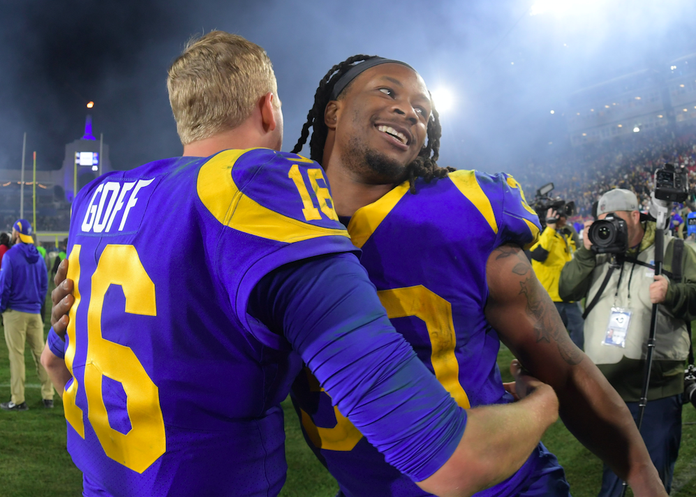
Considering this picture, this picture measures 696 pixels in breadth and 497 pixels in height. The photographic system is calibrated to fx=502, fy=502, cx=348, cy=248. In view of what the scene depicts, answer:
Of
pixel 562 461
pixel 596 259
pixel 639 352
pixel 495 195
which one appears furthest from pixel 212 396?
pixel 562 461

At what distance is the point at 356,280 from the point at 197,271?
0.31 metres

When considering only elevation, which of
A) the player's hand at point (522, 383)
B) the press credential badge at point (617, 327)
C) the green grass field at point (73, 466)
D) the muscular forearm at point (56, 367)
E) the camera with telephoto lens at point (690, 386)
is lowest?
the green grass field at point (73, 466)

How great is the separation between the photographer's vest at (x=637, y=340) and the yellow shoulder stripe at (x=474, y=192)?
237 cm

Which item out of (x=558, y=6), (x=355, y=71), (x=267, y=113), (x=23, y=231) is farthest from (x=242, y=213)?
(x=558, y=6)

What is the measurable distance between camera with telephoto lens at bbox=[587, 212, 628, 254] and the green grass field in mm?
1719

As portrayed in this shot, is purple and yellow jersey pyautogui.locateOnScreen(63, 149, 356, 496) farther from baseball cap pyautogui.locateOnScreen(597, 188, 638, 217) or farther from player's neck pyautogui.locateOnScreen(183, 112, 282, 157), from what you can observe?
baseball cap pyautogui.locateOnScreen(597, 188, 638, 217)

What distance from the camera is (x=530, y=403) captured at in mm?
1098

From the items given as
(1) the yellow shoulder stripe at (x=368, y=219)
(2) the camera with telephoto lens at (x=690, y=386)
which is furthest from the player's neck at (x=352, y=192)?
(2) the camera with telephoto lens at (x=690, y=386)

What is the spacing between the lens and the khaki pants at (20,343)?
5.49 m

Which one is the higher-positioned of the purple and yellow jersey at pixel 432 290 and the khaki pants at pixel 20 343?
the purple and yellow jersey at pixel 432 290

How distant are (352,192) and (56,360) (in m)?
1.01

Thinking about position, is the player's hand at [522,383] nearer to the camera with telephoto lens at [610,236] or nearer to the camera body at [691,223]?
the camera with telephoto lens at [610,236]

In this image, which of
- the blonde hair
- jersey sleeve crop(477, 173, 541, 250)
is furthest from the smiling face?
the blonde hair

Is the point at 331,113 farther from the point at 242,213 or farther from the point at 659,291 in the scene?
the point at 659,291
